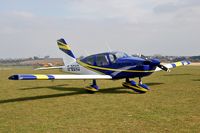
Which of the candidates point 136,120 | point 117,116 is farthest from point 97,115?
point 136,120

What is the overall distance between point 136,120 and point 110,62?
24.3 feet

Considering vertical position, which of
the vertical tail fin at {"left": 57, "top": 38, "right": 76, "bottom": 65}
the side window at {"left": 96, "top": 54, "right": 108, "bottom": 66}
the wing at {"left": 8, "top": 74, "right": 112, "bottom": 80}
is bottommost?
the wing at {"left": 8, "top": 74, "right": 112, "bottom": 80}

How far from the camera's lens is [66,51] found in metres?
18.4

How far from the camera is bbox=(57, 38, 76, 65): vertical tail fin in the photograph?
18.0 m

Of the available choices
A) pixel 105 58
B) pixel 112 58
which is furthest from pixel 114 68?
pixel 105 58

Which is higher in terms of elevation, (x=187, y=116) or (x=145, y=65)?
(x=145, y=65)

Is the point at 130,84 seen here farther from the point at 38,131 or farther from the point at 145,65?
the point at 38,131

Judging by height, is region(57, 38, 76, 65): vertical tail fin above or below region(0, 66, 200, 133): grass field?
above

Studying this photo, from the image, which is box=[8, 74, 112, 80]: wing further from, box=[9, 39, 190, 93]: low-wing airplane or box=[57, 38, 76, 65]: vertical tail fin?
box=[57, 38, 76, 65]: vertical tail fin

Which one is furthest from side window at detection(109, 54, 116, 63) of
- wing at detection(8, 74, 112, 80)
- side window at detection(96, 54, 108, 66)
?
wing at detection(8, 74, 112, 80)

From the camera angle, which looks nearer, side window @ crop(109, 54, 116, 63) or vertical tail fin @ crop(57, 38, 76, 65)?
side window @ crop(109, 54, 116, 63)

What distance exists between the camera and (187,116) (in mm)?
8047

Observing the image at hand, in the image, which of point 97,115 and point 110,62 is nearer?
point 97,115

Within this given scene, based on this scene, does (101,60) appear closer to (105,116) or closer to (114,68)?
(114,68)
